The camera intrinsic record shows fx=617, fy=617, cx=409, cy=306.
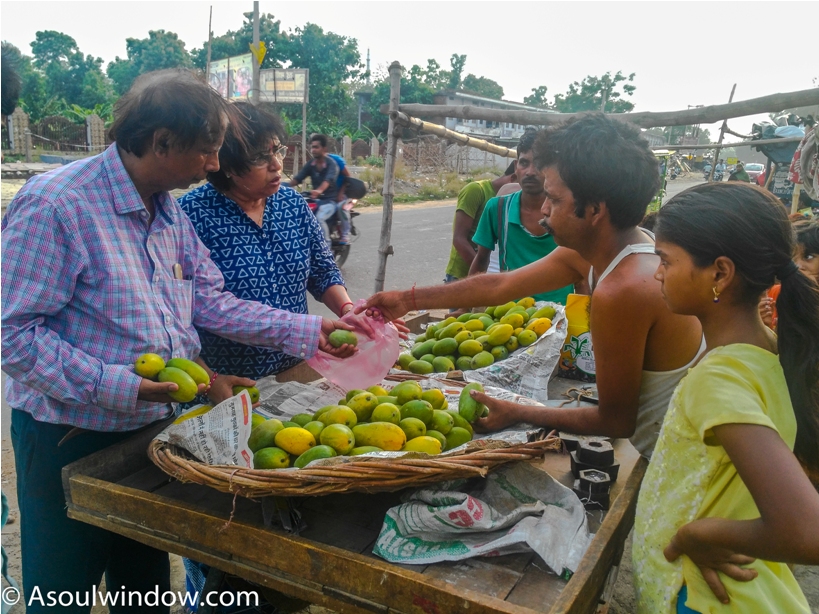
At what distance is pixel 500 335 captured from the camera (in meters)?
3.01

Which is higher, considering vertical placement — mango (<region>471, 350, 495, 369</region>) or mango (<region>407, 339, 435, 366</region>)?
mango (<region>471, 350, 495, 369</region>)

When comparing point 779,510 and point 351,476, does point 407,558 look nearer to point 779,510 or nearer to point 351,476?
point 351,476

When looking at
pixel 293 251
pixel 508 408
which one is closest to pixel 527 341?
pixel 508 408

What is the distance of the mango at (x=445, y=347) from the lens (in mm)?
3043

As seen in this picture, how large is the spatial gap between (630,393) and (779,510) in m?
0.74

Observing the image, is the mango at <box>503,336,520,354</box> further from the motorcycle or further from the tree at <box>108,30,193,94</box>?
the tree at <box>108,30,193,94</box>

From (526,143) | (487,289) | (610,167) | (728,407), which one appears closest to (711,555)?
(728,407)

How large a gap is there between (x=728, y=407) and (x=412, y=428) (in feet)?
2.95

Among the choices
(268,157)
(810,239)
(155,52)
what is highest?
(155,52)

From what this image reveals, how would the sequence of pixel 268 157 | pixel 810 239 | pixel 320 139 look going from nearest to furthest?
pixel 268 157 → pixel 810 239 → pixel 320 139

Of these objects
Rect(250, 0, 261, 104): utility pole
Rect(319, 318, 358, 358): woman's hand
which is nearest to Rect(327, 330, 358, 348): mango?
Rect(319, 318, 358, 358): woman's hand

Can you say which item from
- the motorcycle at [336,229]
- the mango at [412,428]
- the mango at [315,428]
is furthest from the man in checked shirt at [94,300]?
the motorcycle at [336,229]

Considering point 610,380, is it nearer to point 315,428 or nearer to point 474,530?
point 474,530

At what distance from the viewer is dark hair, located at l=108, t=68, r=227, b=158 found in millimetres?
1789
